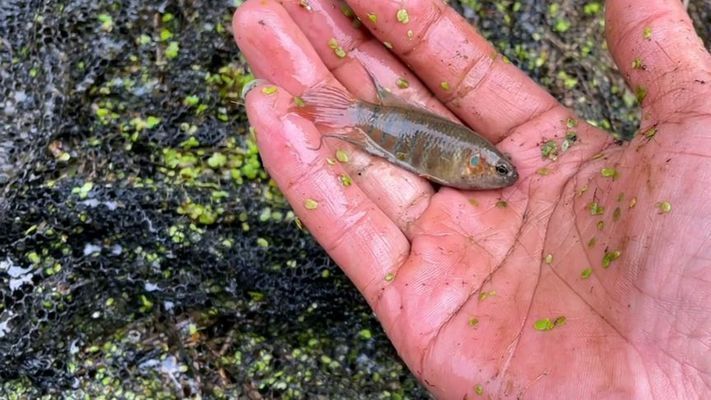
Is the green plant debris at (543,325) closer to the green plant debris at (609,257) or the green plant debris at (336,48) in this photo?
the green plant debris at (609,257)

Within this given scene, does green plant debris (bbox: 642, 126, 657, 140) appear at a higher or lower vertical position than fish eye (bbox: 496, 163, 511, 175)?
higher

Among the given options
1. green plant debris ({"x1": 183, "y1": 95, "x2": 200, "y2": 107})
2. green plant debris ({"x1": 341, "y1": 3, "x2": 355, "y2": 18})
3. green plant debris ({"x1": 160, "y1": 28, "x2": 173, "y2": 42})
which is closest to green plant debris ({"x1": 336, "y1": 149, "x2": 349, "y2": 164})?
green plant debris ({"x1": 341, "y1": 3, "x2": 355, "y2": 18})

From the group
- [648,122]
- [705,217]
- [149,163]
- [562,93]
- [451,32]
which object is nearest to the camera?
[705,217]

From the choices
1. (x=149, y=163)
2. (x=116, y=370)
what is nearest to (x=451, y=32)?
(x=149, y=163)

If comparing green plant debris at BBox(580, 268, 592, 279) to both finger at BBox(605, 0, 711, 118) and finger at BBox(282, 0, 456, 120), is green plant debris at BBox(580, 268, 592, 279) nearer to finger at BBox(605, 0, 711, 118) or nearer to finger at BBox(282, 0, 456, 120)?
finger at BBox(605, 0, 711, 118)

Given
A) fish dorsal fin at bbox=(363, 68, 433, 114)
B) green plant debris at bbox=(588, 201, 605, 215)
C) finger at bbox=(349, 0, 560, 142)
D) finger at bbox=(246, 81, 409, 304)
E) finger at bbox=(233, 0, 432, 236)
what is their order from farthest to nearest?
fish dorsal fin at bbox=(363, 68, 433, 114)
finger at bbox=(349, 0, 560, 142)
finger at bbox=(233, 0, 432, 236)
finger at bbox=(246, 81, 409, 304)
green plant debris at bbox=(588, 201, 605, 215)

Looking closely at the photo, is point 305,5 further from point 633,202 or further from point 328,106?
point 633,202

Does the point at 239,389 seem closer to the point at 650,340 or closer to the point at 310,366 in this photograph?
the point at 310,366

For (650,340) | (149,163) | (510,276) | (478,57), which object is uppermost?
(478,57)

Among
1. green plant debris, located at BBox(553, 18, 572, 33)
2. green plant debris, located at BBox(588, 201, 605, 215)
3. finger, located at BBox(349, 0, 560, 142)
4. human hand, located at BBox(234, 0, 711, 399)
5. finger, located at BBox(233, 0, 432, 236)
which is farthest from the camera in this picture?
green plant debris, located at BBox(553, 18, 572, 33)
